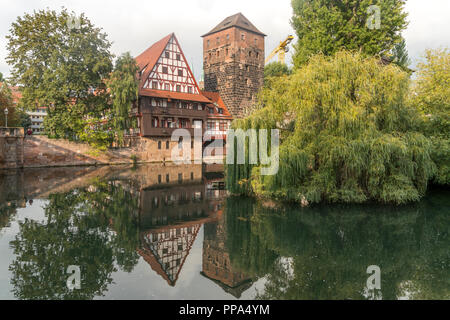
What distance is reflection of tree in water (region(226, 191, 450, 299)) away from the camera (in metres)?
6.52

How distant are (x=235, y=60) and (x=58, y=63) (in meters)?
23.3

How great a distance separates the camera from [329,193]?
13891 millimetres

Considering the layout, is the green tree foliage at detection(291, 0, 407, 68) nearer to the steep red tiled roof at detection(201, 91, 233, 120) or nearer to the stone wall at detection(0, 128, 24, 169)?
the steep red tiled roof at detection(201, 91, 233, 120)

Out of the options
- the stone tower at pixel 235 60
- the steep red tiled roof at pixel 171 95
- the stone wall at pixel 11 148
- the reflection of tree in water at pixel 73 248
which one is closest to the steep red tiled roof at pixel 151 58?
the steep red tiled roof at pixel 171 95

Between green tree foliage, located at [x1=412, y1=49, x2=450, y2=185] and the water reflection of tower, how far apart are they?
13.5 m

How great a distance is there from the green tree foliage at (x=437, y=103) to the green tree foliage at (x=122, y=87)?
25.4 meters

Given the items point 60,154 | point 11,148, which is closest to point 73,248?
point 11,148

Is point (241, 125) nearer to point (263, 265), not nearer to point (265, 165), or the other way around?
point (265, 165)

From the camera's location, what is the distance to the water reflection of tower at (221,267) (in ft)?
21.9

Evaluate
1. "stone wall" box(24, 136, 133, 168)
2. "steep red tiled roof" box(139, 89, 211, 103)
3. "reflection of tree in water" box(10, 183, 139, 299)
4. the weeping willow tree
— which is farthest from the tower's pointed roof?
"reflection of tree in water" box(10, 183, 139, 299)

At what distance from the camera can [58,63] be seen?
103ft

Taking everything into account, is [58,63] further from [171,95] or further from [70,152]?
[171,95]

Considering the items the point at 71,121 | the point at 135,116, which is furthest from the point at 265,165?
the point at 135,116

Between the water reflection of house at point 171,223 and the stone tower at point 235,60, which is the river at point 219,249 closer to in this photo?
the water reflection of house at point 171,223
